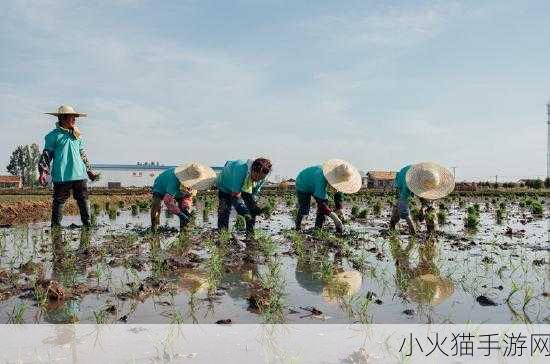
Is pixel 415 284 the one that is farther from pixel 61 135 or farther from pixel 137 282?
pixel 61 135

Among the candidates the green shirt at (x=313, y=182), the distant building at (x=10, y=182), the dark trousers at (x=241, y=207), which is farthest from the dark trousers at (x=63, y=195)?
the distant building at (x=10, y=182)

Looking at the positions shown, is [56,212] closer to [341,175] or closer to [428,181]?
[341,175]

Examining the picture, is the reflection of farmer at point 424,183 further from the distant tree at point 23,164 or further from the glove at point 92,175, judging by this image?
the distant tree at point 23,164

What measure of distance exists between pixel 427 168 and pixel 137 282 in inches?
189

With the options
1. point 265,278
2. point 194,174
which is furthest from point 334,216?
point 265,278

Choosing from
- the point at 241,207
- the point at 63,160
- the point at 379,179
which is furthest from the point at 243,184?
the point at 379,179

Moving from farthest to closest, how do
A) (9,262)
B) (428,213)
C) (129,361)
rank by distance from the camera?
(428,213) → (9,262) → (129,361)

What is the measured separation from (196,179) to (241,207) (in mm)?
935

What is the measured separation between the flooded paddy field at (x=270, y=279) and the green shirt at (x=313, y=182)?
0.62 metres

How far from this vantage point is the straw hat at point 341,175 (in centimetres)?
746

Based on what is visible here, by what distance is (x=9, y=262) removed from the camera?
5.60 meters

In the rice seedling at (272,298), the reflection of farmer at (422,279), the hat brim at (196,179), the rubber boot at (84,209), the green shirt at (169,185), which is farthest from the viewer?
the rubber boot at (84,209)

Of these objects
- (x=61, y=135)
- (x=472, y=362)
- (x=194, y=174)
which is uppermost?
(x=61, y=135)

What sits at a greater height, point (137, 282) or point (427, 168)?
point (427, 168)
